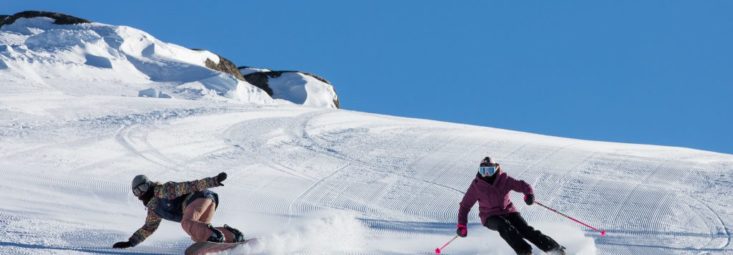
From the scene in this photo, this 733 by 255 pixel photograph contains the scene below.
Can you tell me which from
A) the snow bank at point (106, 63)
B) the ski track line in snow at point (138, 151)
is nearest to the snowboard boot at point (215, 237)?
the ski track line in snow at point (138, 151)

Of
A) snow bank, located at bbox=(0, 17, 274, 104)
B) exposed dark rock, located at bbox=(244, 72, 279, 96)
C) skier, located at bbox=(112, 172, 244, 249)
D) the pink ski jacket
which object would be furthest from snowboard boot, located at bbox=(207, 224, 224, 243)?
exposed dark rock, located at bbox=(244, 72, 279, 96)

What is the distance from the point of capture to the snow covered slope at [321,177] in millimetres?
8680

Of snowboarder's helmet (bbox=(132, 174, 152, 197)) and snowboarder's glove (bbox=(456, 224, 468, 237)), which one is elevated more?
snowboarder's helmet (bbox=(132, 174, 152, 197))

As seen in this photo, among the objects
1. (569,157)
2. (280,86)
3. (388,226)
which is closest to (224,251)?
(388,226)

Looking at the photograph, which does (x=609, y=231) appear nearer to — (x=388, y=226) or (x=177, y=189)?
(x=388, y=226)

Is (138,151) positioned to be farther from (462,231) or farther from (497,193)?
(497,193)

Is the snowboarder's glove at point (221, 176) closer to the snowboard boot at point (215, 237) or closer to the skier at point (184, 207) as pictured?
the skier at point (184, 207)

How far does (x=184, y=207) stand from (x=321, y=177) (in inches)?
198

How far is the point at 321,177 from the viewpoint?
41.2 feet

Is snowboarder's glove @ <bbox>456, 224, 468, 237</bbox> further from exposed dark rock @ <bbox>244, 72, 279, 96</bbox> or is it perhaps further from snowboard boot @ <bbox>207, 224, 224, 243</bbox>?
exposed dark rock @ <bbox>244, 72, 279, 96</bbox>

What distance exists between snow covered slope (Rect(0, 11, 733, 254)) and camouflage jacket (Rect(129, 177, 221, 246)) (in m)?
0.17

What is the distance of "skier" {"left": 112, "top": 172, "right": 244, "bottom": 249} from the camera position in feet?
24.1

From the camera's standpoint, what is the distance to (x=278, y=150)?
14820 mm

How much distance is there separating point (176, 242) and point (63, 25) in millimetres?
29310
